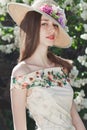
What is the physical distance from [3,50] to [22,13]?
2.66m

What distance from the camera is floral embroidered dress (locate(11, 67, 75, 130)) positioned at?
10.1 feet

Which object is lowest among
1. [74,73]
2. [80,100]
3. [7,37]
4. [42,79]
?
[80,100]

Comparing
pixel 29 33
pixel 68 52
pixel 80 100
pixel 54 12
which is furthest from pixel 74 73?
pixel 29 33

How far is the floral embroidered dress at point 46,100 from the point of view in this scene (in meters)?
3.08

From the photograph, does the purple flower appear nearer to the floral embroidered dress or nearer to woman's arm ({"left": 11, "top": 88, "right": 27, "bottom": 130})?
the floral embroidered dress

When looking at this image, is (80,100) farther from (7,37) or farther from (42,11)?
(42,11)

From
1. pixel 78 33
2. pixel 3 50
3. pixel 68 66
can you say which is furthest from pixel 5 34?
pixel 68 66

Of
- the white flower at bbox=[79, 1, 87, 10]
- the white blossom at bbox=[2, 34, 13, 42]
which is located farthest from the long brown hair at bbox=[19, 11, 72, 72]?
the white blossom at bbox=[2, 34, 13, 42]

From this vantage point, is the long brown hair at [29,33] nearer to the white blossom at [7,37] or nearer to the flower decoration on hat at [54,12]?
the flower decoration on hat at [54,12]

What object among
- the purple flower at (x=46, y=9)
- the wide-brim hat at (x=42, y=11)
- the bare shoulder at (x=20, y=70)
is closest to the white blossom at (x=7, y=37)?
the wide-brim hat at (x=42, y=11)

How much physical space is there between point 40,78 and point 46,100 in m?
0.13

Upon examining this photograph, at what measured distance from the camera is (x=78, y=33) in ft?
18.8

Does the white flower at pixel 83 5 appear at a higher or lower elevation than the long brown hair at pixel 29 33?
lower

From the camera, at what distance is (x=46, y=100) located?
10.2 ft
